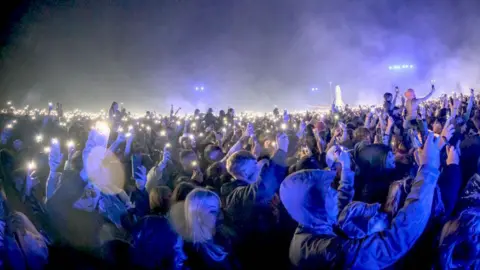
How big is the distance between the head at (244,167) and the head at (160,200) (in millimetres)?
675

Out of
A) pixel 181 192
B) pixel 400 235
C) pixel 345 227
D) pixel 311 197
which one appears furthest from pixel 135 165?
pixel 400 235

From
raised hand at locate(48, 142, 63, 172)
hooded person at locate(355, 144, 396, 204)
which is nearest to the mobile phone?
raised hand at locate(48, 142, 63, 172)

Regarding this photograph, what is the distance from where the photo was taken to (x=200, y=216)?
2762mm

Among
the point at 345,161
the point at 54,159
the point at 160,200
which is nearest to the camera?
the point at 345,161

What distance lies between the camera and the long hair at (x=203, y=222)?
2.75 m

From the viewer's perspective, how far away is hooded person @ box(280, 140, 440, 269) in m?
2.02

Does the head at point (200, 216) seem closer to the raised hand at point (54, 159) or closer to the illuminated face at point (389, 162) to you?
the illuminated face at point (389, 162)

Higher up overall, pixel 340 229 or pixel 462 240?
pixel 340 229

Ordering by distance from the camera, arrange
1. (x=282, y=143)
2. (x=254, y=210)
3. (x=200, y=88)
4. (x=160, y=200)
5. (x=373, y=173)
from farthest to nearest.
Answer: (x=200, y=88), (x=282, y=143), (x=373, y=173), (x=160, y=200), (x=254, y=210)

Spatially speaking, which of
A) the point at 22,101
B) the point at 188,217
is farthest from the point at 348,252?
the point at 22,101

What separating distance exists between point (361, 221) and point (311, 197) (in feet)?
1.04

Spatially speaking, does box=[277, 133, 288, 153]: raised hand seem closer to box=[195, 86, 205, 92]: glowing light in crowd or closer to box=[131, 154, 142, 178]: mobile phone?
box=[131, 154, 142, 178]: mobile phone

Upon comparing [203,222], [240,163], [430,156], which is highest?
[430,156]

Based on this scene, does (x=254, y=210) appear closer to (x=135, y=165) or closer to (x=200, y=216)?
(x=200, y=216)
